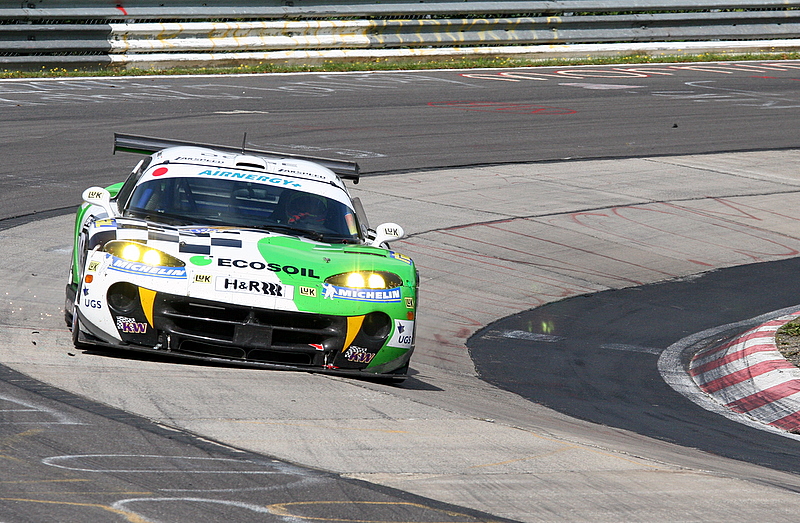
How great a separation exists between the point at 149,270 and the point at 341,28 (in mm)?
21309

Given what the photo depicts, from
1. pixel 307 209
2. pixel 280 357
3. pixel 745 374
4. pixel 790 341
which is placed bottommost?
pixel 745 374

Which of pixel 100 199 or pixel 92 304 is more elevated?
pixel 100 199

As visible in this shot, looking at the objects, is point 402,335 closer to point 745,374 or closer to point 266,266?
point 266,266

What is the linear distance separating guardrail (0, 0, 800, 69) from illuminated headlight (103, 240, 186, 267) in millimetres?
17206

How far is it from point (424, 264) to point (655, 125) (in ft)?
35.0

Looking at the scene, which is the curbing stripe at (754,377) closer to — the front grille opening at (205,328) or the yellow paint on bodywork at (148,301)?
the front grille opening at (205,328)

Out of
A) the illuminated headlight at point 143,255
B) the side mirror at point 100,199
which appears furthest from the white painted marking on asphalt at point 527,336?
the illuminated headlight at point 143,255

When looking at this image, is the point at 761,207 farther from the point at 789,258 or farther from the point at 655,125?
the point at 655,125

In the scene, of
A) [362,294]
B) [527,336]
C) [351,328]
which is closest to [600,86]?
[527,336]

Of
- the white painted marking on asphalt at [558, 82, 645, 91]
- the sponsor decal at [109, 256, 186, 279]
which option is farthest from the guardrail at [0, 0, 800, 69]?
the sponsor decal at [109, 256, 186, 279]

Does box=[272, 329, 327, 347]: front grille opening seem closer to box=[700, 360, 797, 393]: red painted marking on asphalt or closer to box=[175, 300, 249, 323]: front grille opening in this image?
box=[175, 300, 249, 323]: front grille opening

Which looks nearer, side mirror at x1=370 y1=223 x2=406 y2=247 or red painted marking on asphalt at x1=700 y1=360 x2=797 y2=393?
side mirror at x1=370 y1=223 x2=406 y2=247

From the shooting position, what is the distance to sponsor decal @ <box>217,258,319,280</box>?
6.63 metres

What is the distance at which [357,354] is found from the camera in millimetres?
6805
